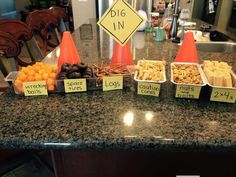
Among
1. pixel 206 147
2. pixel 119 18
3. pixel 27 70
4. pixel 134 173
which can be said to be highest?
pixel 119 18

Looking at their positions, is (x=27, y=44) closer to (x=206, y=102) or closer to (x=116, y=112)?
(x=116, y=112)

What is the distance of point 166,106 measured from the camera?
2.33 ft

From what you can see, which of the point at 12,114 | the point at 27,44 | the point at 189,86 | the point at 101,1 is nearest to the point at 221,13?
the point at 101,1

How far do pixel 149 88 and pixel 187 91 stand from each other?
0.13 meters

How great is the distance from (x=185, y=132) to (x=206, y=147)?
0.21ft

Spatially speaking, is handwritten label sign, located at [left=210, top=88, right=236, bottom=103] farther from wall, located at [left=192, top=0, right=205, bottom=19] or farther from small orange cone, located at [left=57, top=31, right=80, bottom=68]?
wall, located at [left=192, top=0, right=205, bottom=19]

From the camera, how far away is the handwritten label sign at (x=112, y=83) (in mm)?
775

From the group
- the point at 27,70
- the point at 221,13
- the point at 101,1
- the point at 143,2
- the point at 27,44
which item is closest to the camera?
the point at 27,70

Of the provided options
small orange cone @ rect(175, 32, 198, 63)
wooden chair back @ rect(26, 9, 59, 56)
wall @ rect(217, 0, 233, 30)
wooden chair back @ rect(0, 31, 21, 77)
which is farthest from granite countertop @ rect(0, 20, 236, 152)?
wall @ rect(217, 0, 233, 30)

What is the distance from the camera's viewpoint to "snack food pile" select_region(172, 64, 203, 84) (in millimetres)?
721

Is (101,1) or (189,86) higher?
(101,1)

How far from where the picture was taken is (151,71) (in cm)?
78

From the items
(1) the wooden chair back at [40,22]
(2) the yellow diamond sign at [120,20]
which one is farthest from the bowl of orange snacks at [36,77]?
(1) the wooden chair back at [40,22]

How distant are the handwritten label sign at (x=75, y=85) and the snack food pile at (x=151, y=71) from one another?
0.21 m
